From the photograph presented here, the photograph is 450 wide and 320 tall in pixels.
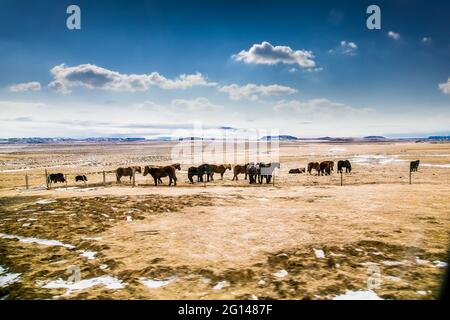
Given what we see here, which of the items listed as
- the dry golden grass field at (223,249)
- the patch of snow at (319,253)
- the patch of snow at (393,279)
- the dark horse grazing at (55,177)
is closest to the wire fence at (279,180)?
the dark horse grazing at (55,177)

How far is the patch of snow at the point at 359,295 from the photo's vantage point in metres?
5.93

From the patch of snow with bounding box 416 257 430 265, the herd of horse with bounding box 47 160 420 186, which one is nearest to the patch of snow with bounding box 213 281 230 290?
the patch of snow with bounding box 416 257 430 265

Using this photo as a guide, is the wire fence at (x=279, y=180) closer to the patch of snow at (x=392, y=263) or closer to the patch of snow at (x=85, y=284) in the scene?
the patch of snow at (x=392, y=263)

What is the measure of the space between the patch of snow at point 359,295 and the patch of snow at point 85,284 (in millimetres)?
4775

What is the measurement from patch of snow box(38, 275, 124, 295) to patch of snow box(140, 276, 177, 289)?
517 millimetres

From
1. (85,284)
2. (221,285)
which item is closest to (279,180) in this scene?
(221,285)

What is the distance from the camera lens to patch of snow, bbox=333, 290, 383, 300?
19.5 feet

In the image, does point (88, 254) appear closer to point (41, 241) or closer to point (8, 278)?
point (8, 278)

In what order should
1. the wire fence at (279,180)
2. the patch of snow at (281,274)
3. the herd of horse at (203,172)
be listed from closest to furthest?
the patch of snow at (281,274) < the wire fence at (279,180) < the herd of horse at (203,172)

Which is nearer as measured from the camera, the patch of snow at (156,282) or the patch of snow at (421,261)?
the patch of snow at (156,282)

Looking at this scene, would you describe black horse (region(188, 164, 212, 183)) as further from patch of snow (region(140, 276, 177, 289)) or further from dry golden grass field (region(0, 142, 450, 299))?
patch of snow (region(140, 276, 177, 289))
